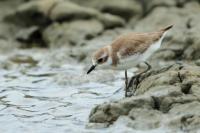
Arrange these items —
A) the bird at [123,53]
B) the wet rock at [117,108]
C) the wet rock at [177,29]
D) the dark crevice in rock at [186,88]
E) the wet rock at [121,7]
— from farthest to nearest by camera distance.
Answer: the wet rock at [121,7] < the wet rock at [177,29] < the bird at [123,53] < the dark crevice in rock at [186,88] < the wet rock at [117,108]

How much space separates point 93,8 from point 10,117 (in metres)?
7.54

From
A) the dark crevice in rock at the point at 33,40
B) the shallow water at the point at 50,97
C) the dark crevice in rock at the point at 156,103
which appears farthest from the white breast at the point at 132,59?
the dark crevice in rock at the point at 33,40

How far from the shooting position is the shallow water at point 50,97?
29.6 feet

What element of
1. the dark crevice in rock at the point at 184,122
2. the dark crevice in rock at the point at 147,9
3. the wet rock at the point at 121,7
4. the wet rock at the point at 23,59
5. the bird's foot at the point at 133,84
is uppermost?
the wet rock at the point at 121,7

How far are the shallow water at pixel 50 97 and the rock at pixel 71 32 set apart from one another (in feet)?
6.47

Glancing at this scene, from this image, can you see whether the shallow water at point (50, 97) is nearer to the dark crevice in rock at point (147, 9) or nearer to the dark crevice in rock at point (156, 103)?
the dark crevice in rock at point (156, 103)

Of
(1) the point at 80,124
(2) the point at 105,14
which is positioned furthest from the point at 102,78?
(2) the point at 105,14

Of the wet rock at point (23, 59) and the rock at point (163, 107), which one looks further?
the wet rock at point (23, 59)

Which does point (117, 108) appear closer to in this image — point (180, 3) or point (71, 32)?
point (71, 32)

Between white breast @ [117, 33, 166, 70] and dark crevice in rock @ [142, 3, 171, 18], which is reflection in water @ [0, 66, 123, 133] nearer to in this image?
white breast @ [117, 33, 166, 70]

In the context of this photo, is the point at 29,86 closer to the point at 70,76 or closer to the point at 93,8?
the point at 70,76

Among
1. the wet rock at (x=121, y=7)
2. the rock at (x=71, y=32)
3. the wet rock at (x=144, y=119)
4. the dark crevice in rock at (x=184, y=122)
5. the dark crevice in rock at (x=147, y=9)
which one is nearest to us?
the dark crevice in rock at (x=184, y=122)

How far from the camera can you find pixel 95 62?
9539mm

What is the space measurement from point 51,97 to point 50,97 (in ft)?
0.07
